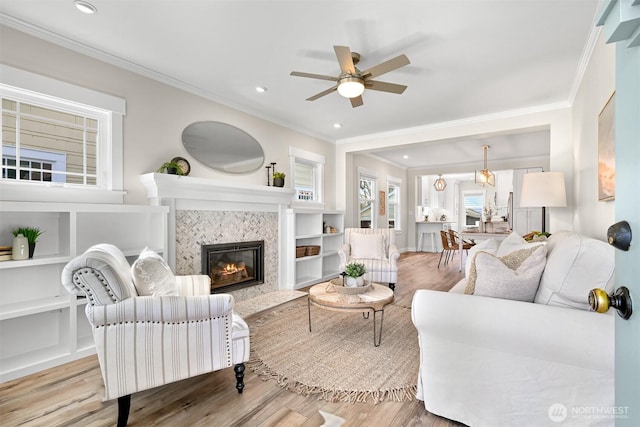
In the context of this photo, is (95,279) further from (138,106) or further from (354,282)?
(138,106)

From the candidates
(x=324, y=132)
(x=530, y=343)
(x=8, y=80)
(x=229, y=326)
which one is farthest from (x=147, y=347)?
(x=324, y=132)

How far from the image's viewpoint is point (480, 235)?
5.21 meters

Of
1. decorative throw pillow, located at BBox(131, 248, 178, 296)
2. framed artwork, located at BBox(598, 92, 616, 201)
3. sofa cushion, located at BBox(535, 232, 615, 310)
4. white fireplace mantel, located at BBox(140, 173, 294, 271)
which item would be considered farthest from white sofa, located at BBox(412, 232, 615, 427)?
white fireplace mantel, located at BBox(140, 173, 294, 271)

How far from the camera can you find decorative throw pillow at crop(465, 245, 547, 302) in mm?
1678

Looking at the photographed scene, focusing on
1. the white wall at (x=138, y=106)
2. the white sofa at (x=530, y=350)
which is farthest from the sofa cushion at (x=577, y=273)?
the white wall at (x=138, y=106)

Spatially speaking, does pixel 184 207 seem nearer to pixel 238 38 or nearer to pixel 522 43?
pixel 238 38

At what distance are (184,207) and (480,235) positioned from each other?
4.65 meters

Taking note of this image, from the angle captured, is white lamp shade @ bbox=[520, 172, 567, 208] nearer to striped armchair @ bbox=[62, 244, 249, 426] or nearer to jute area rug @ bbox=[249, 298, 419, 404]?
jute area rug @ bbox=[249, 298, 419, 404]

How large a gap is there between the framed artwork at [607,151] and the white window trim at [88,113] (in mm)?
3903

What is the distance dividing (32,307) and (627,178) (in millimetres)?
3293

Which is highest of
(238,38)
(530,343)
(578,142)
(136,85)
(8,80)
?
(238,38)

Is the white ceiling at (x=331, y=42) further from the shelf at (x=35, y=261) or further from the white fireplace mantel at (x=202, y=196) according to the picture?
the shelf at (x=35, y=261)

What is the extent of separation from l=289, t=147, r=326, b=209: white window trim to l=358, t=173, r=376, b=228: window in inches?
63.1

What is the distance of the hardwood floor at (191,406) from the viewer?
5.73ft
